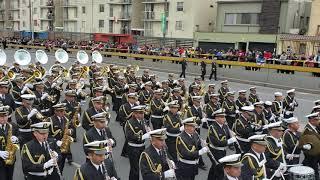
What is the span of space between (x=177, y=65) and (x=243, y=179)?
27.1 m

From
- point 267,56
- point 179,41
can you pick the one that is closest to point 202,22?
point 179,41

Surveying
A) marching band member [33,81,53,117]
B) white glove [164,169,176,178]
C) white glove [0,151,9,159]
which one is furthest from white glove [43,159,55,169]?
marching band member [33,81,53,117]

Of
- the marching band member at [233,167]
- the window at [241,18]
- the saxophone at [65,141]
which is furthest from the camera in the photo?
the window at [241,18]

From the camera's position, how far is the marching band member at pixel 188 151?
763 centimetres

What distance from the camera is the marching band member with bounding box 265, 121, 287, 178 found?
23.7 feet

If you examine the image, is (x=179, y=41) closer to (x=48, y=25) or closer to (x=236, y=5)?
(x=236, y=5)

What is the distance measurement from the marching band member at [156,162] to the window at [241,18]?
37702 millimetres

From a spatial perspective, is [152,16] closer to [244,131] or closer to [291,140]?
[244,131]

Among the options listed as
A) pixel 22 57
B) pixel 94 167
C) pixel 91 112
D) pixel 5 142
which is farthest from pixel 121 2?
pixel 94 167

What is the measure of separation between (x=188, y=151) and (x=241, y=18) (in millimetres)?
37917

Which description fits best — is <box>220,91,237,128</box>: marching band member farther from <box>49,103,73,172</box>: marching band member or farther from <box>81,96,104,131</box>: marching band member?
<box>49,103,73,172</box>: marching band member

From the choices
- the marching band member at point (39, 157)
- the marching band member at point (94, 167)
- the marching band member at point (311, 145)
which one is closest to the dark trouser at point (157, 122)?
the marching band member at point (311, 145)

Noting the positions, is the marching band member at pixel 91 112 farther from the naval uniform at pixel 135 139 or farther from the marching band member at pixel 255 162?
the marching band member at pixel 255 162

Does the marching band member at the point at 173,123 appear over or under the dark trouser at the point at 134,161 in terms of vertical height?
over
